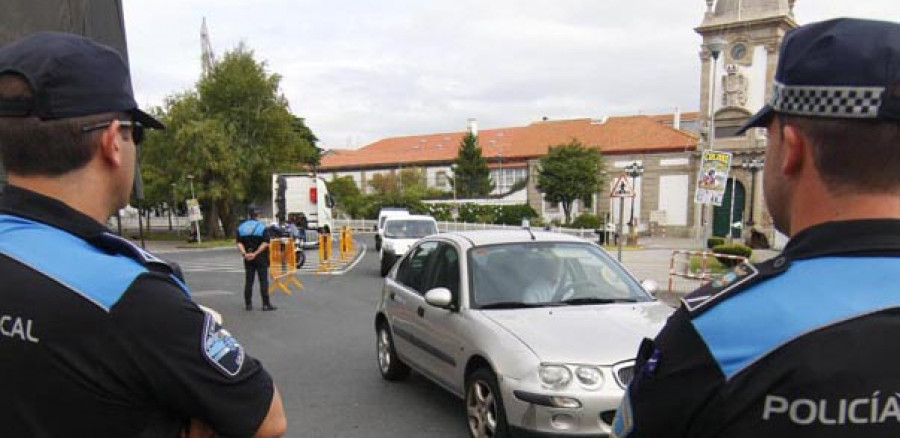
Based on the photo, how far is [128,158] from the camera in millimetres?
1658

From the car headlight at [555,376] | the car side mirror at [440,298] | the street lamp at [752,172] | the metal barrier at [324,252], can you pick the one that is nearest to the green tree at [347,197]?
the street lamp at [752,172]

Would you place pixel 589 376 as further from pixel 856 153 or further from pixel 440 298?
pixel 856 153

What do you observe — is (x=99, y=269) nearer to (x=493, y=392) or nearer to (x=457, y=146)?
(x=493, y=392)

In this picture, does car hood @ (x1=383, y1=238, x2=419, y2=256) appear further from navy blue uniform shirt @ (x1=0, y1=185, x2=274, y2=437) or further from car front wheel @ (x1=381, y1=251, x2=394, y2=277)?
navy blue uniform shirt @ (x1=0, y1=185, x2=274, y2=437)

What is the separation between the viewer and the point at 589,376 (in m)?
4.21

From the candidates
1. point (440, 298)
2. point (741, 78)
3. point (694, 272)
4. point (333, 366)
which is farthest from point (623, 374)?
point (741, 78)

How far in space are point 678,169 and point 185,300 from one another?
5720 centimetres

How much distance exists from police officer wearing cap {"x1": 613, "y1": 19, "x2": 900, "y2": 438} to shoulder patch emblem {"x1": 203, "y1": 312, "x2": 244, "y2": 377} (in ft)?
3.17

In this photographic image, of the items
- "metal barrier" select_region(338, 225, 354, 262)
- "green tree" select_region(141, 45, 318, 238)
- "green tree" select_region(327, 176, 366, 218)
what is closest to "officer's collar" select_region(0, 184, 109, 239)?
"metal barrier" select_region(338, 225, 354, 262)

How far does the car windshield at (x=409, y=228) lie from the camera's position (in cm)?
1928

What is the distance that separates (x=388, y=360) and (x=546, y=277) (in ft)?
7.39

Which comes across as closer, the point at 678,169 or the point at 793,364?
the point at 793,364

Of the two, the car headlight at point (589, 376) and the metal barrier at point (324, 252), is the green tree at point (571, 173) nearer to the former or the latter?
the metal barrier at point (324, 252)

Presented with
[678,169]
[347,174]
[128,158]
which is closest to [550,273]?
[128,158]
